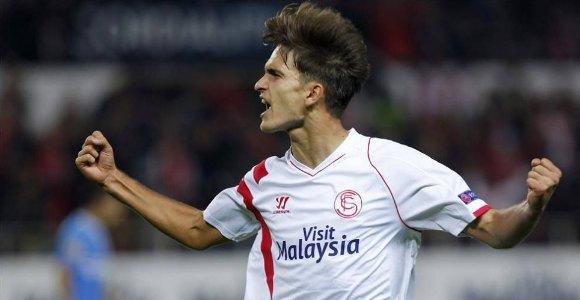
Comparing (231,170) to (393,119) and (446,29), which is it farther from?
(446,29)

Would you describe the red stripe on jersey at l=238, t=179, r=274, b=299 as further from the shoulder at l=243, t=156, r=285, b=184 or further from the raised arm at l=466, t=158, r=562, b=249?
the raised arm at l=466, t=158, r=562, b=249

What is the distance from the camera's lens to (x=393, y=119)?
14219mm

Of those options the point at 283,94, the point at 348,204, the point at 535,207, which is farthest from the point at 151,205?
the point at 535,207

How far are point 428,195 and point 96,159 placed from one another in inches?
53.3

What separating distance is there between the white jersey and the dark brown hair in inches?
9.3

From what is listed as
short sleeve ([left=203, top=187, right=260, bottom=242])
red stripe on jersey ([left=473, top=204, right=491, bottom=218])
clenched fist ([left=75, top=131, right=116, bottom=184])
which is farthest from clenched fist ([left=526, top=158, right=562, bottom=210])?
clenched fist ([left=75, top=131, right=116, bottom=184])

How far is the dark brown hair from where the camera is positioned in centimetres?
545

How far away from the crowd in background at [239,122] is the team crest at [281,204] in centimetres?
685

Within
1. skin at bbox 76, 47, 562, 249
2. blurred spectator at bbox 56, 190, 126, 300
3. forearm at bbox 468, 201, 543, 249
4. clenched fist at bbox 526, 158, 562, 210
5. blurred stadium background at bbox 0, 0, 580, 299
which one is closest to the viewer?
clenched fist at bbox 526, 158, 562, 210

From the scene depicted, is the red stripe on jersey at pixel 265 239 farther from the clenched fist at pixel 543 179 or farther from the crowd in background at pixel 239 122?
the crowd in background at pixel 239 122

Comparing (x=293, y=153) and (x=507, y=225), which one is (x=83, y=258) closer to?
(x=293, y=153)

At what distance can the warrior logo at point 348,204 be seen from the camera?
17.6ft

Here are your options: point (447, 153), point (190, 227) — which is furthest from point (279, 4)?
point (190, 227)

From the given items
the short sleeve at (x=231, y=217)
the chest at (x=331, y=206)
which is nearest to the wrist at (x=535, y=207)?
the chest at (x=331, y=206)
